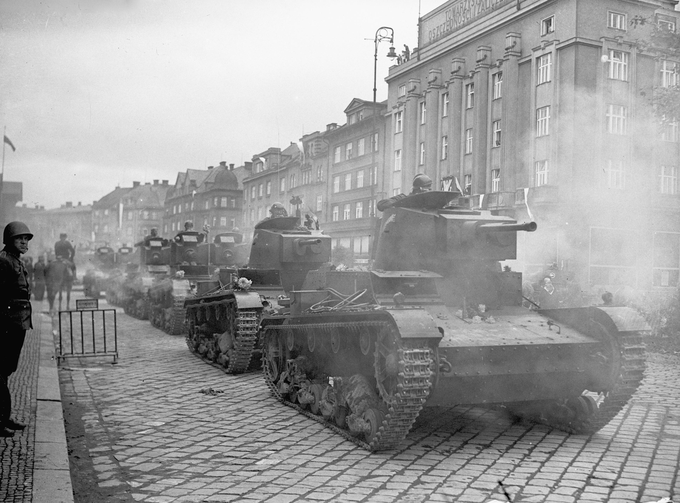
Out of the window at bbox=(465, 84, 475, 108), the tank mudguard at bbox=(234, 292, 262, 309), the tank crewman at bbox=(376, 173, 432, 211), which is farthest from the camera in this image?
the window at bbox=(465, 84, 475, 108)

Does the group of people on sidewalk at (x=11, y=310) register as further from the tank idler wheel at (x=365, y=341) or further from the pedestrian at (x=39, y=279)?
the pedestrian at (x=39, y=279)

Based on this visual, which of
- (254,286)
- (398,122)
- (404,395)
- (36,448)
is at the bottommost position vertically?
(36,448)

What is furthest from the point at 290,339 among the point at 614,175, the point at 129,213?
the point at 129,213

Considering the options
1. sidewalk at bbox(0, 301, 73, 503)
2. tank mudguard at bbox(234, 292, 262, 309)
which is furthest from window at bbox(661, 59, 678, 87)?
sidewalk at bbox(0, 301, 73, 503)

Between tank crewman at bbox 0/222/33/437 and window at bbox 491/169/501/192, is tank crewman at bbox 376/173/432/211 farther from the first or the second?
window at bbox 491/169/501/192

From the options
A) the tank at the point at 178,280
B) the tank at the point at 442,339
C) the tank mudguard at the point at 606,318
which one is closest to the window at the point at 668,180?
the tank at the point at 442,339

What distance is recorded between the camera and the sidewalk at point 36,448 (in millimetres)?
4945

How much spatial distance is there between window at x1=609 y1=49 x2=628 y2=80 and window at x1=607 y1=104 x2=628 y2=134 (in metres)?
0.92

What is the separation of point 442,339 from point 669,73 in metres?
14.7

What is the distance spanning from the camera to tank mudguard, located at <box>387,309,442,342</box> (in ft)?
19.6

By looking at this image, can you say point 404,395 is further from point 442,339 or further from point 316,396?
point 316,396

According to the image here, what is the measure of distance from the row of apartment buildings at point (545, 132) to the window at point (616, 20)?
0.12 feet

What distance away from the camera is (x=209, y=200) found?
47438 millimetres

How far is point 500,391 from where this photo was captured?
6770 millimetres
